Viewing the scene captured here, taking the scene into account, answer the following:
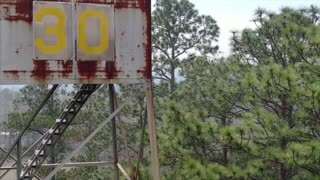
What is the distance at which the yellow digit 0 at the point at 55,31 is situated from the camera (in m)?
6.66

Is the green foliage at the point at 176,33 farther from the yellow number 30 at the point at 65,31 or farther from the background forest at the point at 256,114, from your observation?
the yellow number 30 at the point at 65,31

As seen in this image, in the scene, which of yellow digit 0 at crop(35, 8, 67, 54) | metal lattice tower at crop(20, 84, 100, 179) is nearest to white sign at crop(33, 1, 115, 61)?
yellow digit 0 at crop(35, 8, 67, 54)

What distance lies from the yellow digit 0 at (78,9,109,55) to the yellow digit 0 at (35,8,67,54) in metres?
0.22

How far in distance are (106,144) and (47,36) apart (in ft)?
42.0

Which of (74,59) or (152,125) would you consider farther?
(152,125)

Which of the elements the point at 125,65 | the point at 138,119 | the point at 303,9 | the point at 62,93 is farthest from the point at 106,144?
the point at 125,65

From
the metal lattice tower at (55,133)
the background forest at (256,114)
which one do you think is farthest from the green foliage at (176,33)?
the metal lattice tower at (55,133)

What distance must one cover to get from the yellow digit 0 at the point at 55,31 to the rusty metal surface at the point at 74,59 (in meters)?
0.13

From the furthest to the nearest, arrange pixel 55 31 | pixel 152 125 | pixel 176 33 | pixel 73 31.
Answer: pixel 176 33 < pixel 152 125 < pixel 73 31 < pixel 55 31

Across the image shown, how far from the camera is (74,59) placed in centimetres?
685

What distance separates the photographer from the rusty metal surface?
663 cm

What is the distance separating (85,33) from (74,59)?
397 mm

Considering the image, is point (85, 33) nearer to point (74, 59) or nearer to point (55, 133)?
point (74, 59)

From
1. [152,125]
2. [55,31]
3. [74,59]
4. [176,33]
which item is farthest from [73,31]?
[176,33]
